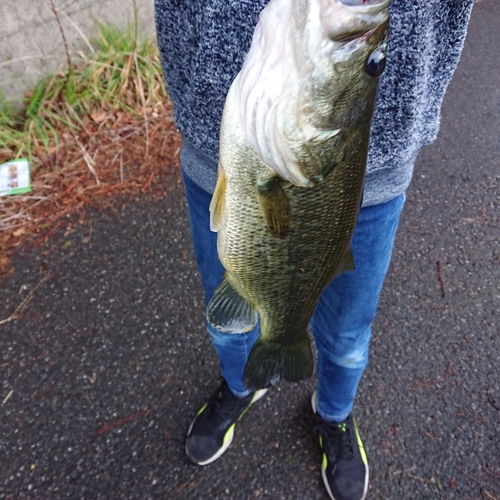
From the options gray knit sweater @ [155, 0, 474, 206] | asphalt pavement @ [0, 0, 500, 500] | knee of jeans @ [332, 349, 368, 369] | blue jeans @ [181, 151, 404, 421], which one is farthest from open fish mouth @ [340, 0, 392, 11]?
asphalt pavement @ [0, 0, 500, 500]

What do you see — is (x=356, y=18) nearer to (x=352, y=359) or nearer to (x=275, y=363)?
(x=275, y=363)

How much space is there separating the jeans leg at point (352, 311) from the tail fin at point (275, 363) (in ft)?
0.58

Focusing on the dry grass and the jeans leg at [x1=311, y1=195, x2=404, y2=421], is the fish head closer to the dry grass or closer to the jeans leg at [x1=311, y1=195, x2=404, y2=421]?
the jeans leg at [x1=311, y1=195, x2=404, y2=421]

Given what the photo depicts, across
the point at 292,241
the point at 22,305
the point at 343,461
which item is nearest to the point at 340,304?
the point at 292,241

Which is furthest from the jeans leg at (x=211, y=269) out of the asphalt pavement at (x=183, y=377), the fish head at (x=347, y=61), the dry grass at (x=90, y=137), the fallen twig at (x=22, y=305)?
the dry grass at (x=90, y=137)

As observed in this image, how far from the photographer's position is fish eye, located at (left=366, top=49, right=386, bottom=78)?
2.69 ft

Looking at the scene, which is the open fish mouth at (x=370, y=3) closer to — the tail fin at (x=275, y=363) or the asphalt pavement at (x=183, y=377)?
the tail fin at (x=275, y=363)

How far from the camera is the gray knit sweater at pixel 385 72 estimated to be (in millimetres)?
965

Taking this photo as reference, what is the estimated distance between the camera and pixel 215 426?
2041 mm

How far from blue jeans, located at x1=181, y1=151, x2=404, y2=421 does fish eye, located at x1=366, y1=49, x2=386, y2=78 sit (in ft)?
1.63

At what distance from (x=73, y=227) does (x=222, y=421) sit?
1.60 metres

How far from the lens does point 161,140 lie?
346 centimetres

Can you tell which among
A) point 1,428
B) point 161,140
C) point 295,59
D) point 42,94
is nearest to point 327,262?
point 295,59

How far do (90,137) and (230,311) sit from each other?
2553 millimetres
